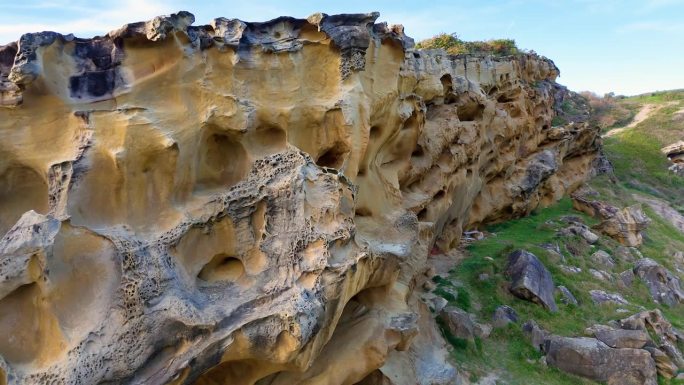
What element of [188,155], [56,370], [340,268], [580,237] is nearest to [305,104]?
[188,155]

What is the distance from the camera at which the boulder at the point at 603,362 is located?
10.6m

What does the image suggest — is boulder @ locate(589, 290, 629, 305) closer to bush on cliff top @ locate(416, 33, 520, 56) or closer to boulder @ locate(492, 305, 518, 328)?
boulder @ locate(492, 305, 518, 328)

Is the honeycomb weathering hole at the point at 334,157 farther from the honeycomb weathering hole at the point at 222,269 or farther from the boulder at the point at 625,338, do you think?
the boulder at the point at 625,338

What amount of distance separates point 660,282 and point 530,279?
208 inches

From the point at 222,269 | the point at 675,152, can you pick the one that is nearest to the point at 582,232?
the point at 222,269

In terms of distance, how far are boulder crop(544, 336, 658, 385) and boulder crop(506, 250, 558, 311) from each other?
176cm

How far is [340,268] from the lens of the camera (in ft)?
21.0

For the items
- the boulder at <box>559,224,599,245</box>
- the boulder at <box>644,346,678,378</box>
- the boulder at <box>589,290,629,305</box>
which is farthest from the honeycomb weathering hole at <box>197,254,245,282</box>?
→ the boulder at <box>559,224,599,245</box>

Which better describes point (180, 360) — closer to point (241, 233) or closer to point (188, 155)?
point (241, 233)

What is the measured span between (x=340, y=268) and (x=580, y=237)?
1398 cm

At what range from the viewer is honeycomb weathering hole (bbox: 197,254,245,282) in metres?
6.53

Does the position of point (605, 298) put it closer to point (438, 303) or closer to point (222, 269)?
point (438, 303)

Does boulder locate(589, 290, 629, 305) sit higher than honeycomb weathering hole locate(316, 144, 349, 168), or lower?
Answer: lower

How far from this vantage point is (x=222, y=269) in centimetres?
669
